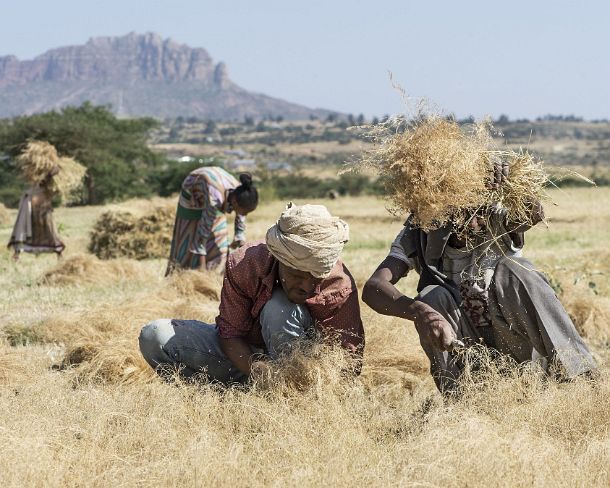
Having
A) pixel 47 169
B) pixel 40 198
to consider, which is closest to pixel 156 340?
pixel 47 169

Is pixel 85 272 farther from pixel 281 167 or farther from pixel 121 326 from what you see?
pixel 281 167

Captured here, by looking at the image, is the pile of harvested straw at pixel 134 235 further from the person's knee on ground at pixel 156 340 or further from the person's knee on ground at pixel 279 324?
the person's knee on ground at pixel 279 324

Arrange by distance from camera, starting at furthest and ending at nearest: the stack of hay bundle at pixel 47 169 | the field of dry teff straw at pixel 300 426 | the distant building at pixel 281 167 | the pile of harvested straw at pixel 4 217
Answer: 1. the distant building at pixel 281 167
2. the pile of harvested straw at pixel 4 217
3. the stack of hay bundle at pixel 47 169
4. the field of dry teff straw at pixel 300 426

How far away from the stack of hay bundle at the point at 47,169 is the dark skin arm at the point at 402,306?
8075 millimetres

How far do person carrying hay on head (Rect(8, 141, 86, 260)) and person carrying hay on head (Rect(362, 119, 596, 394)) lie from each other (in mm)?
8094

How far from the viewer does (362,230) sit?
17.3m

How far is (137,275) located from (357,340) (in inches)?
214

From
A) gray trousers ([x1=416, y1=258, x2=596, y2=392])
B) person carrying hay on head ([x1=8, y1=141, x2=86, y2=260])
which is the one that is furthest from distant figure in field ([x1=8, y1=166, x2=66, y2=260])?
gray trousers ([x1=416, y1=258, x2=596, y2=392])

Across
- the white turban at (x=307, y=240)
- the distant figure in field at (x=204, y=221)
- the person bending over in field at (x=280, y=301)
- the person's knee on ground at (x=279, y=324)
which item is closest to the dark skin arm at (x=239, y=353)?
the person bending over in field at (x=280, y=301)

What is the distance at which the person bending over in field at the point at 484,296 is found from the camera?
4137mm

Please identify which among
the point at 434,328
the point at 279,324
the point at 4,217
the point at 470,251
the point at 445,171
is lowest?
the point at 4,217

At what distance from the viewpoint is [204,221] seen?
7.97 metres

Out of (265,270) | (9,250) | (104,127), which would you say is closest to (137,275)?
(9,250)

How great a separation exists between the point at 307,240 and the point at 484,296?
92 cm
